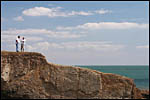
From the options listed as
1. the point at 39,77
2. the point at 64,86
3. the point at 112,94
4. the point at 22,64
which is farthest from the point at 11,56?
the point at 112,94

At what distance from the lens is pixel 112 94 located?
2272cm

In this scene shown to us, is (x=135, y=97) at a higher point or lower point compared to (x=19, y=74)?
lower

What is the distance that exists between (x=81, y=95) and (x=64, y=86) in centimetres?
145

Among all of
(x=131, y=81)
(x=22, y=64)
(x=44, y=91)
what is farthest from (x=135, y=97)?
(x=22, y=64)

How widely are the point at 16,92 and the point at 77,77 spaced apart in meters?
4.68

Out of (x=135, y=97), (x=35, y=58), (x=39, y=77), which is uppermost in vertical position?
(x=35, y=58)

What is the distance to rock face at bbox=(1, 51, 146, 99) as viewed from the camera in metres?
22.2

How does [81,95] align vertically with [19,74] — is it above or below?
below

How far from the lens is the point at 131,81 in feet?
76.4

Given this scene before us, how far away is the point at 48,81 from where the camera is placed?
2228 centimetres

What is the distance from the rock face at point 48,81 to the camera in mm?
22172

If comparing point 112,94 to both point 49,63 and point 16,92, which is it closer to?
point 49,63

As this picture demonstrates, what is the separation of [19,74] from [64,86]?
351cm

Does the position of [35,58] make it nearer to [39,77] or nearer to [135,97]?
[39,77]
